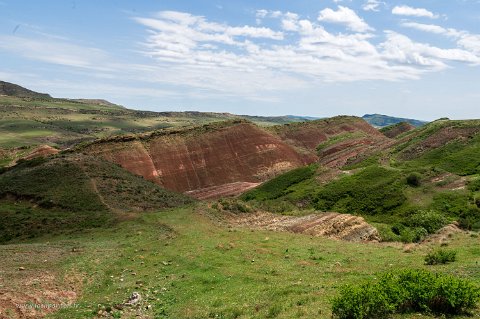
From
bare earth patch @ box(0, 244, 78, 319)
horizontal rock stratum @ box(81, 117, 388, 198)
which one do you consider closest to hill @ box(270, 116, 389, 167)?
horizontal rock stratum @ box(81, 117, 388, 198)

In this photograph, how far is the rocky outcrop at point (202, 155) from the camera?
85812mm

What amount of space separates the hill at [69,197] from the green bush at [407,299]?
28.9 meters

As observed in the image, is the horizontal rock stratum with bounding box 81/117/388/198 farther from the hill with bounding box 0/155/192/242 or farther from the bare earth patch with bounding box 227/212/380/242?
the bare earth patch with bounding box 227/212/380/242

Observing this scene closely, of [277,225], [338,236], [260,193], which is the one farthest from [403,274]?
[260,193]

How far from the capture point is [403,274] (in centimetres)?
1511

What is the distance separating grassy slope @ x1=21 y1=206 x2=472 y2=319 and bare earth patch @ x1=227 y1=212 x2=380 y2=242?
3.72 meters

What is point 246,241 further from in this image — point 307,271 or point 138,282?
point 138,282

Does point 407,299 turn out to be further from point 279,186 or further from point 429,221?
point 279,186

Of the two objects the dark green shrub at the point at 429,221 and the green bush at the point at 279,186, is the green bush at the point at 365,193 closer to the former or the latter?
the dark green shrub at the point at 429,221

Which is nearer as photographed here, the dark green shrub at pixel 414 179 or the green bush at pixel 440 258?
the green bush at pixel 440 258

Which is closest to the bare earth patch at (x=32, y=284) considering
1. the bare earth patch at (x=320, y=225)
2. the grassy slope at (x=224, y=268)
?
the grassy slope at (x=224, y=268)

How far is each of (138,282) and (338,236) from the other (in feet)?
65.1

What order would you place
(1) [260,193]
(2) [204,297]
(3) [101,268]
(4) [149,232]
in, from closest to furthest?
1. (2) [204,297]
2. (3) [101,268]
3. (4) [149,232]
4. (1) [260,193]

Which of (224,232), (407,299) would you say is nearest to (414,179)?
(224,232)
